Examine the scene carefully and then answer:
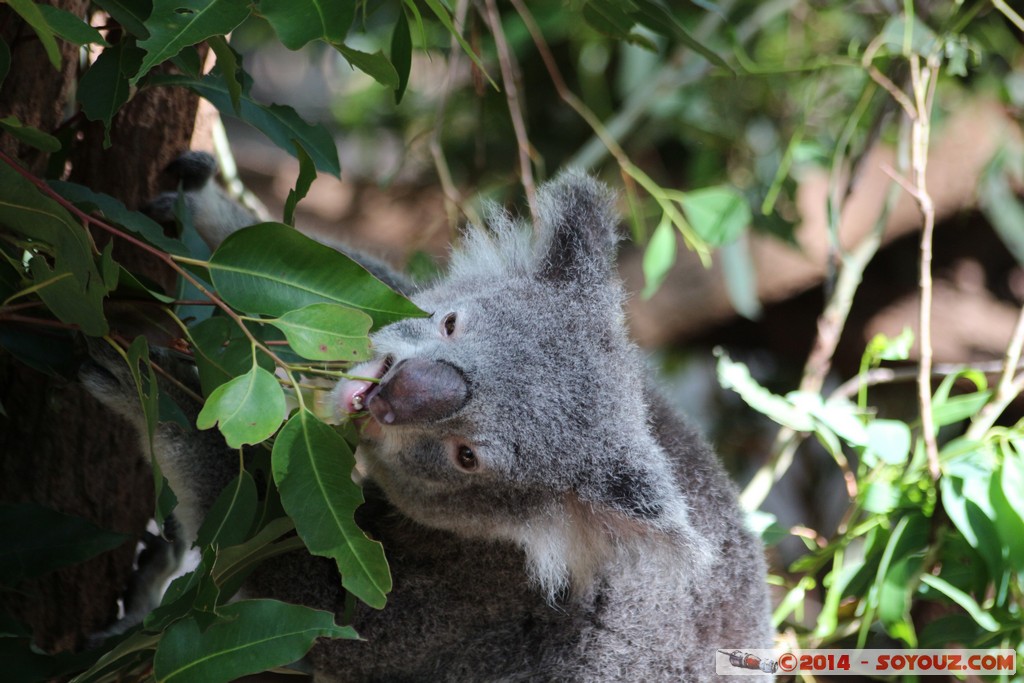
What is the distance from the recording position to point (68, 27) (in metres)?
1.30

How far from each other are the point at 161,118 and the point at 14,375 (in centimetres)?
65

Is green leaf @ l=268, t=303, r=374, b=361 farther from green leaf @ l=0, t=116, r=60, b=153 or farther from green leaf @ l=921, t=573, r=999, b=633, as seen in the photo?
green leaf @ l=921, t=573, r=999, b=633

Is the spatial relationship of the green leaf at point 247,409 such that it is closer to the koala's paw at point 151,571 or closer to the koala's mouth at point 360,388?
the koala's mouth at point 360,388

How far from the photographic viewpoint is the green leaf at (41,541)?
164 centimetres

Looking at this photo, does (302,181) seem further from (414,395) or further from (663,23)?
(663,23)

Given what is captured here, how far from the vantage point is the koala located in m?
1.77

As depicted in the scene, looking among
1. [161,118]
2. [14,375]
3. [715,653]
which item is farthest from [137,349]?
[715,653]

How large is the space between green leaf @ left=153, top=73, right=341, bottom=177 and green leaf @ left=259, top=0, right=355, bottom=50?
530mm

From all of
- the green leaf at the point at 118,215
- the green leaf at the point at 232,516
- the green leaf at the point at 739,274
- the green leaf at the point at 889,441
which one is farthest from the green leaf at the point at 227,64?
the green leaf at the point at 739,274

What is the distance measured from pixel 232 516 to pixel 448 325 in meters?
0.63

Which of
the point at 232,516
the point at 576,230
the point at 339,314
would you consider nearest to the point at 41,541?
the point at 232,516

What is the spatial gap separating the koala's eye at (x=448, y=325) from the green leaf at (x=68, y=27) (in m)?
0.85

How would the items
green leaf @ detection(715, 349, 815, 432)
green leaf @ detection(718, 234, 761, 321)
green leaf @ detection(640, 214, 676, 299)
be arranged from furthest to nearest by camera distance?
green leaf @ detection(718, 234, 761, 321) → green leaf @ detection(640, 214, 676, 299) → green leaf @ detection(715, 349, 815, 432)

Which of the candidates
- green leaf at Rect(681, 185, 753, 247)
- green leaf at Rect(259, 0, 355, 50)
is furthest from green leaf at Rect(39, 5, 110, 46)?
green leaf at Rect(681, 185, 753, 247)
